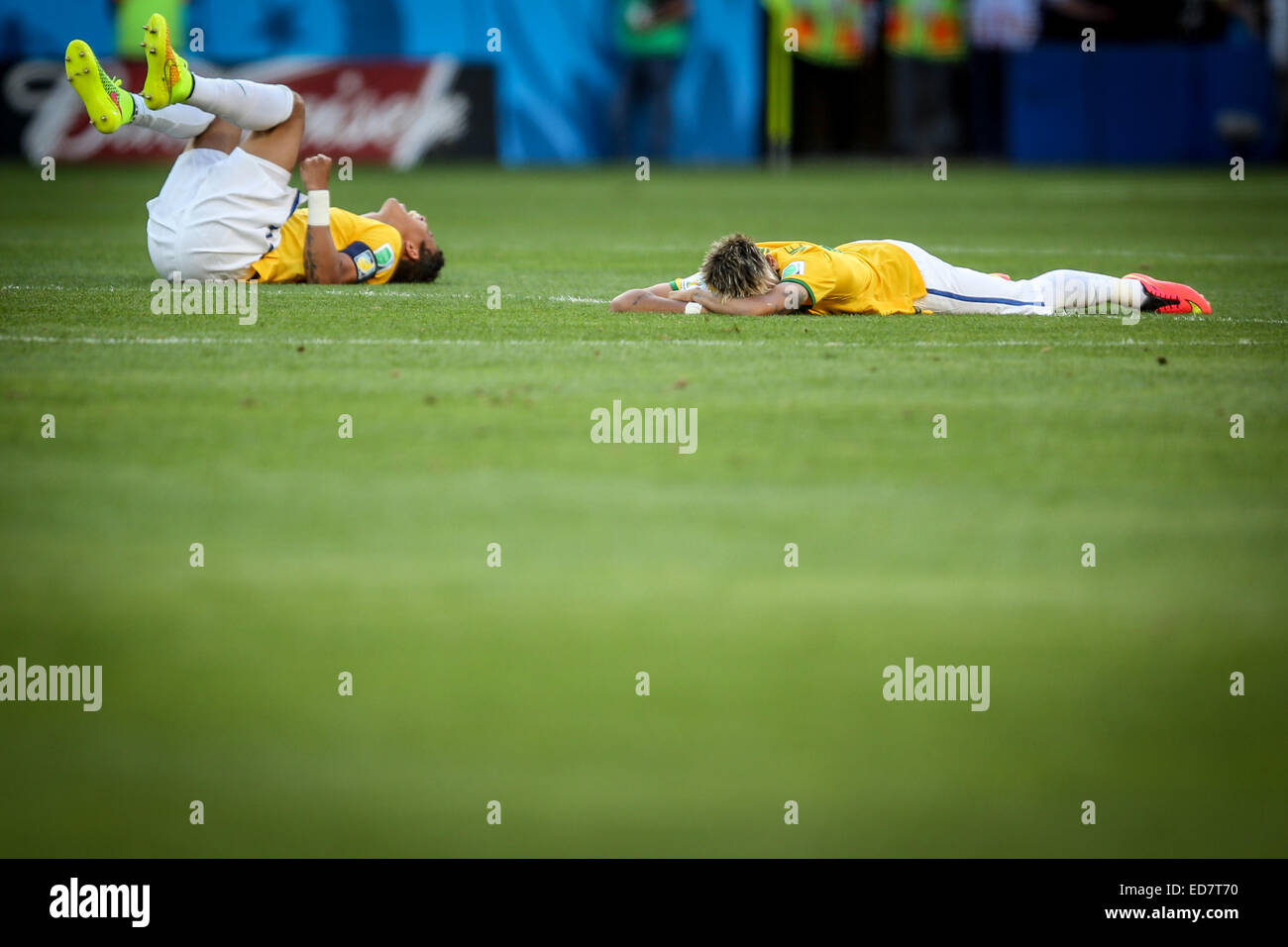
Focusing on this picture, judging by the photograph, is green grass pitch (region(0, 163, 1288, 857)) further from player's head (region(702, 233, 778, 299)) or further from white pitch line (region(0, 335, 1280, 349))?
player's head (region(702, 233, 778, 299))

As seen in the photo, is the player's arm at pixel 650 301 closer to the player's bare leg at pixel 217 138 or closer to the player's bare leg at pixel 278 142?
the player's bare leg at pixel 278 142

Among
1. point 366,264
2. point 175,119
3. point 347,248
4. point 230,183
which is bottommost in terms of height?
point 366,264

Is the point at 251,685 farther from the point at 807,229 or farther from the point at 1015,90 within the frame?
the point at 1015,90

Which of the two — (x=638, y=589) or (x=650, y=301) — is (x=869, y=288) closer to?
(x=650, y=301)

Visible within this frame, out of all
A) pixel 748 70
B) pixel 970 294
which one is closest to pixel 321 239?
pixel 970 294

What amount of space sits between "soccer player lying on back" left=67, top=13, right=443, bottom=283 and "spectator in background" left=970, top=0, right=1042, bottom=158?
24142mm

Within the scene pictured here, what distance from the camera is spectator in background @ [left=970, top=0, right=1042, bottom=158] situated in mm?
32531

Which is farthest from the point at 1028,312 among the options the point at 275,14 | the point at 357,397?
the point at 275,14

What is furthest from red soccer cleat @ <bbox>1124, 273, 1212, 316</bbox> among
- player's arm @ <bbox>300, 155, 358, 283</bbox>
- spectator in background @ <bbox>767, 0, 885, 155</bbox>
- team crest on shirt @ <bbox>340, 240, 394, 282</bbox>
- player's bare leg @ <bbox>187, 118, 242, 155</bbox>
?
spectator in background @ <bbox>767, 0, 885, 155</bbox>

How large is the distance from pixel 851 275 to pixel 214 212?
12.0 feet

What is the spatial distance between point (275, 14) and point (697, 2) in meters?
7.82

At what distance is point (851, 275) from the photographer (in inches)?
367

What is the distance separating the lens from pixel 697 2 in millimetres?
33406

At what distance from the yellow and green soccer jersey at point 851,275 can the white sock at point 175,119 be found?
294 centimetres
